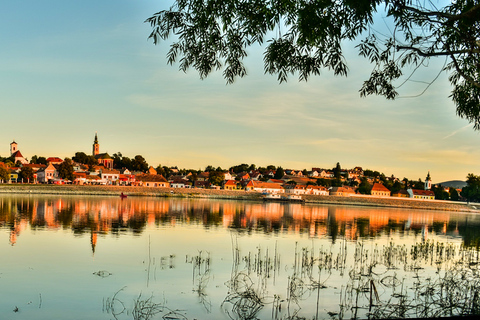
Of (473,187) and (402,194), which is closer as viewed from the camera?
(473,187)

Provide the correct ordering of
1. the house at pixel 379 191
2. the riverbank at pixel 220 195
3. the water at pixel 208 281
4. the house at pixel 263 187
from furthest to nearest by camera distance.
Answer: the house at pixel 379 191
the house at pixel 263 187
the riverbank at pixel 220 195
the water at pixel 208 281

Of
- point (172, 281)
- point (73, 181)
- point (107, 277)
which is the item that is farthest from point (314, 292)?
point (73, 181)

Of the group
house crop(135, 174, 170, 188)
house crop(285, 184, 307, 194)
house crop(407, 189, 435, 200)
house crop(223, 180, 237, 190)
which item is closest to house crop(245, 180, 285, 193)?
house crop(285, 184, 307, 194)

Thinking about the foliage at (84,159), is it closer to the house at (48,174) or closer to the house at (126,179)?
the house at (126,179)

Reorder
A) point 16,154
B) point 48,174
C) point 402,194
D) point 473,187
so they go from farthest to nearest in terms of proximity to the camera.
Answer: point 402,194 → point 16,154 → point 473,187 → point 48,174

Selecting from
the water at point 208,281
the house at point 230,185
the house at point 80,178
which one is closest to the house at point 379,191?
the house at point 230,185

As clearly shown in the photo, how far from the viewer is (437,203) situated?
462 ft

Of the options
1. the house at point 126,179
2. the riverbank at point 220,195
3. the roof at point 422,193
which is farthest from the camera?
the roof at point 422,193

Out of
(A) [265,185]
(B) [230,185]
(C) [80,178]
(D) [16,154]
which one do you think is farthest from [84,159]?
(A) [265,185]

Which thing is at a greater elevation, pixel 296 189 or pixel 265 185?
pixel 265 185

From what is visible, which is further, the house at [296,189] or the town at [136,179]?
the house at [296,189]

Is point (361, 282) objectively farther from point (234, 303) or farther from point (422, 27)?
point (422, 27)

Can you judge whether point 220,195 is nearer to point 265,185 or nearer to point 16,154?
point 265,185

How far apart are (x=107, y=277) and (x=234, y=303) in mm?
6365
